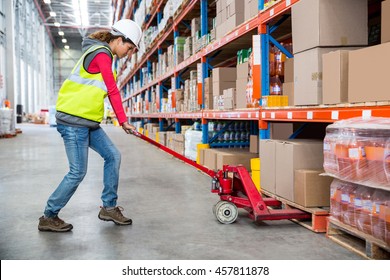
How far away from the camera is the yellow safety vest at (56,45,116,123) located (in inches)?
127

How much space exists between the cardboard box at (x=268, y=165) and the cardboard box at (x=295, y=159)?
0.21 m

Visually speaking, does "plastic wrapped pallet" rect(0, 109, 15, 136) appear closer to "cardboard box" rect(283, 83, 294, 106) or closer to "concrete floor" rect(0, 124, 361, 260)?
"concrete floor" rect(0, 124, 361, 260)

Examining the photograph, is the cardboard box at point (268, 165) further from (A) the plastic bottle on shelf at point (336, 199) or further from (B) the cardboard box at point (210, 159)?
(B) the cardboard box at point (210, 159)

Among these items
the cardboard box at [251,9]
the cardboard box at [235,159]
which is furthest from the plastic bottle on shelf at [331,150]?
the cardboard box at [235,159]

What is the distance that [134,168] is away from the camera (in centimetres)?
721

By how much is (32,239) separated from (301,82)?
8.21ft

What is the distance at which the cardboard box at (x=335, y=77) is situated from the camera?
3119mm

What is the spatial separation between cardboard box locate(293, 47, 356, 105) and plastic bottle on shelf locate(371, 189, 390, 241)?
42.6 inches

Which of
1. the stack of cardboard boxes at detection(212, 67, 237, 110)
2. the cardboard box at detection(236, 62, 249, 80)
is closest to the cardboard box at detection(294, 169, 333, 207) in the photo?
the cardboard box at detection(236, 62, 249, 80)

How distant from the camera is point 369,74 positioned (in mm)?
2842

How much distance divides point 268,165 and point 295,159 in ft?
1.81

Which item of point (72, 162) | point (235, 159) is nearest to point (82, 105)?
point (72, 162)

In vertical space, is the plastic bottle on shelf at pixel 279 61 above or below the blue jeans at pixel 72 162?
above

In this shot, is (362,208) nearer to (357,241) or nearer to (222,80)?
(357,241)
